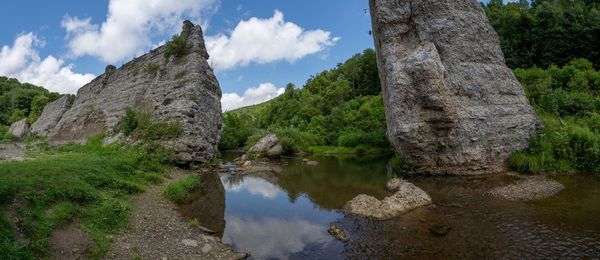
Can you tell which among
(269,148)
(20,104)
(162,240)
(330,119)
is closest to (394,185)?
(162,240)

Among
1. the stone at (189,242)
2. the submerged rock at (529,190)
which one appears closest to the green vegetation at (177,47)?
the stone at (189,242)

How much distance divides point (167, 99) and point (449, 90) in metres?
20.4

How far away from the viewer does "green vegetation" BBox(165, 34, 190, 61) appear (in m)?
29.8

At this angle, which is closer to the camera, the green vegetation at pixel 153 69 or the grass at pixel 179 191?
the grass at pixel 179 191

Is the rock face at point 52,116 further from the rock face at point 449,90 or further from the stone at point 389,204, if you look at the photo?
the stone at point 389,204

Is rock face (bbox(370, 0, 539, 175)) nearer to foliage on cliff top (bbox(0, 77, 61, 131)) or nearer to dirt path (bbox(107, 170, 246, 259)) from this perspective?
dirt path (bbox(107, 170, 246, 259))

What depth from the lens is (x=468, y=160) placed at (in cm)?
2064

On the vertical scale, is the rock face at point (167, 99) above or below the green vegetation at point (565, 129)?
above

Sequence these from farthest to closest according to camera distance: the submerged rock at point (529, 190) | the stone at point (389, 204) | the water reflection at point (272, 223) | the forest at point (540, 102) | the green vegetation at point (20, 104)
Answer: the green vegetation at point (20, 104), the forest at point (540, 102), the submerged rock at point (529, 190), the stone at point (389, 204), the water reflection at point (272, 223)

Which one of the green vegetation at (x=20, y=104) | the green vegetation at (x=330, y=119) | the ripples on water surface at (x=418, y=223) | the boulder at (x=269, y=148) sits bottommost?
the ripples on water surface at (x=418, y=223)

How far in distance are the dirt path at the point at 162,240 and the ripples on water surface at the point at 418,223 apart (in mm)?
908

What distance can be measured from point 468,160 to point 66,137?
38.4 m

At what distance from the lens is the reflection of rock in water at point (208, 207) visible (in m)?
13.1

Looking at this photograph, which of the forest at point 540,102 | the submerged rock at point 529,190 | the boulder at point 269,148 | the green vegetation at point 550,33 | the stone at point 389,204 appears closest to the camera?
the stone at point 389,204
